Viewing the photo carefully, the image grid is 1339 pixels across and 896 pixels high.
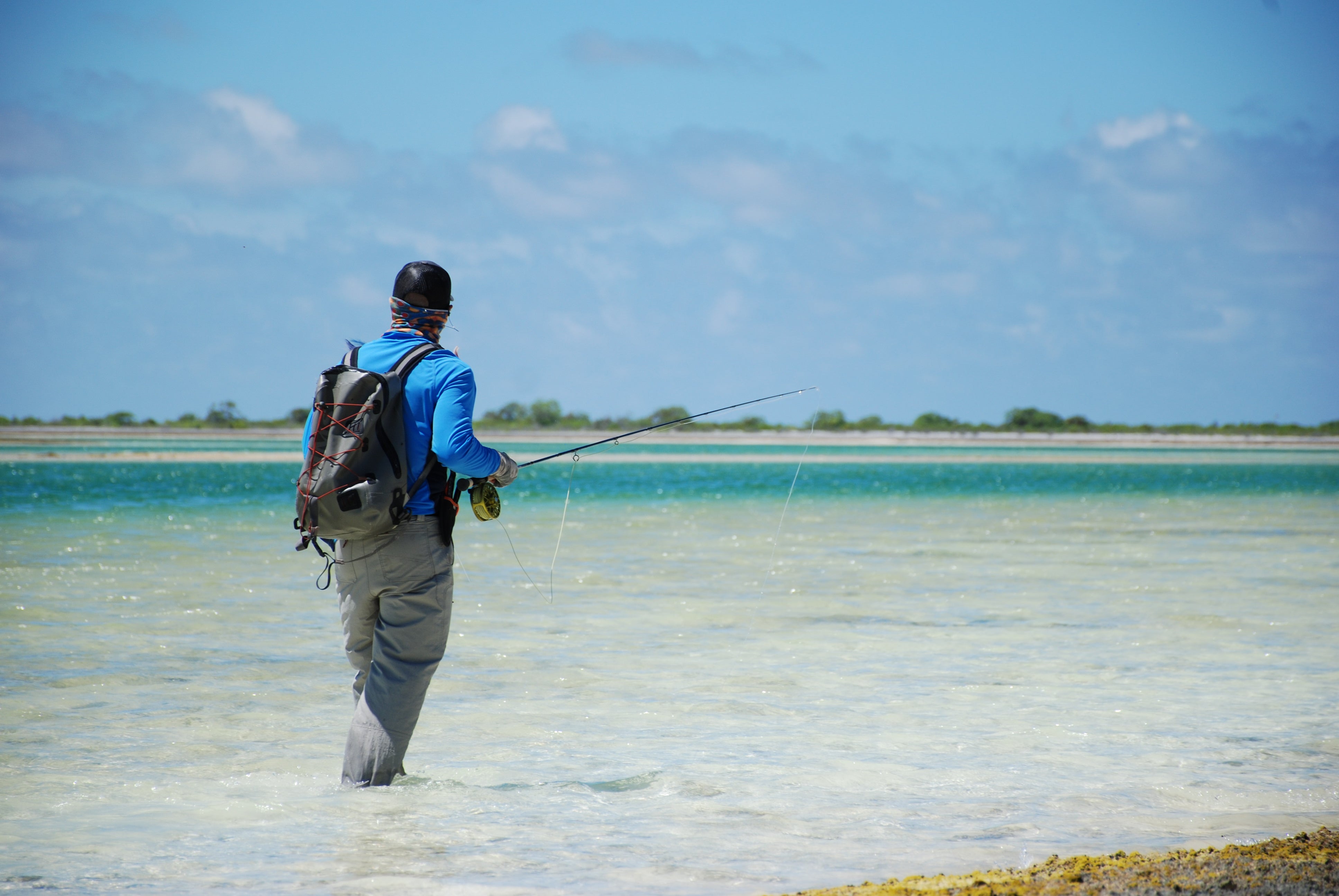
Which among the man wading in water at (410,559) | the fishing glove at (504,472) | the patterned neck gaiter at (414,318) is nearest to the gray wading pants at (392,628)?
the man wading in water at (410,559)

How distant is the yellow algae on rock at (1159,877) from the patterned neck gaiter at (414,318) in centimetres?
212

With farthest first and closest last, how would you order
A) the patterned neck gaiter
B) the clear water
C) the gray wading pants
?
the patterned neck gaiter < the gray wading pants < the clear water

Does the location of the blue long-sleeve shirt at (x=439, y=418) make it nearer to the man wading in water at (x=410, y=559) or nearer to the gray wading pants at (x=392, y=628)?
the man wading in water at (x=410, y=559)

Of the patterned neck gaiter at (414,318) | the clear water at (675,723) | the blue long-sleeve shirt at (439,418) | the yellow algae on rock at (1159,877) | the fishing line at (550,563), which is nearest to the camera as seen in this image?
the yellow algae on rock at (1159,877)

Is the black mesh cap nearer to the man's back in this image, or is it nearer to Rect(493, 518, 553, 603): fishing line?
the man's back

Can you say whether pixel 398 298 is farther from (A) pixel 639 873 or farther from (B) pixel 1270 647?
(B) pixel 1270 647

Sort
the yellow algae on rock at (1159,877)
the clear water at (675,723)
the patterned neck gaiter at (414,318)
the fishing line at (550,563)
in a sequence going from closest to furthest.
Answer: the yellow algae on rock at (1159,877)
the clear water at (675,723)
the patterned neck gaiter at (414,318)
the fishing line at (550,563)

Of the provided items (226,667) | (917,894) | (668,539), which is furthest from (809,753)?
(668,539)

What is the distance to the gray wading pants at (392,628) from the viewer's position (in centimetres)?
380

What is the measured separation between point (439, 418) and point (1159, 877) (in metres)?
2.34

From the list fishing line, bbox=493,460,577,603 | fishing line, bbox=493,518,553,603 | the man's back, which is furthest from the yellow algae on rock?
fishing line, bbox=493,518,553,603

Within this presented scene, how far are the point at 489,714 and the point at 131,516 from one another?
16329mm

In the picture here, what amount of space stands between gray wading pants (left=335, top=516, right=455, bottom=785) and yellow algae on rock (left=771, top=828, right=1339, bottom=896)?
148 cm

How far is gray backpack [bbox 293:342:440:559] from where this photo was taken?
3.62m
